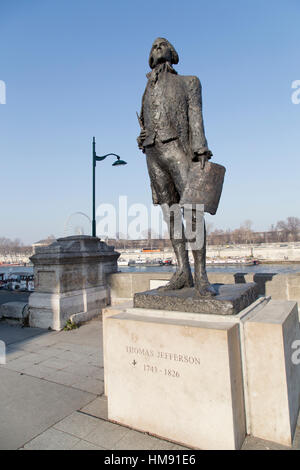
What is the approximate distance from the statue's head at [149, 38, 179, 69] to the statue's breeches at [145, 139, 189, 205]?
982mm

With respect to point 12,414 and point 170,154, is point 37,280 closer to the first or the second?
point 12,414

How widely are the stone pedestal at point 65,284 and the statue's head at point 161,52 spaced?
4.17 m

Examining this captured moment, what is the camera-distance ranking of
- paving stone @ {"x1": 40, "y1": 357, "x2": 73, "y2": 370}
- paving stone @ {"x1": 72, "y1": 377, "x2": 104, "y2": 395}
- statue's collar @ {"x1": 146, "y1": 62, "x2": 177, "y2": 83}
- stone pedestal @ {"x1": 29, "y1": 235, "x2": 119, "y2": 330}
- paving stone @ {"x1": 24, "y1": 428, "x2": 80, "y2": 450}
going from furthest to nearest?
stone pedestal @ {"x1": 29, "y1": 235, "x2": 119, "y2": 330}
paving stone @ {"x1": 40, "y1": 357, "x2": 73, "y2": 370}
paving stone @ {"x1": 72, "y1": 377, "x2": 104, "y2": 395}
statue's collar @ {"x1": 146, "y1": 62, "x2": 177, "y2": 83}
paving stone @ {"x1": 24, "y1": 428, "x2": 80, "y2": 450}

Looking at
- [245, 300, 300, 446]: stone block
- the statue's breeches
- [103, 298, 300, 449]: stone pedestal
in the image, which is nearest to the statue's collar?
the statue's breeches

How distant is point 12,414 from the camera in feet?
9.45

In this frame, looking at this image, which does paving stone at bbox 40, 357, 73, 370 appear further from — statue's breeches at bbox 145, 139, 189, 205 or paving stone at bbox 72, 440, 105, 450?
statue's breeches at bbox 145, 139, 189, 205

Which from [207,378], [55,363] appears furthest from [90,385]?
[207,378]

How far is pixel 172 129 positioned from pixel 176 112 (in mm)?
193

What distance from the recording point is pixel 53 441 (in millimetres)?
2441

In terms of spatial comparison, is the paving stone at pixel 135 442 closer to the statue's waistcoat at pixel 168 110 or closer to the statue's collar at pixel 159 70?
the statue's waistcoat at pixel 168 110

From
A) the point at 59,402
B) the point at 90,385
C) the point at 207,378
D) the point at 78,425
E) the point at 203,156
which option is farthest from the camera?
the point at 90,385

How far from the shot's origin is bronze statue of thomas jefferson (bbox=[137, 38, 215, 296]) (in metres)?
3.11

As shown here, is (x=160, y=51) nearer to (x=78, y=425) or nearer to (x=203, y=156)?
(x=203, y=156)

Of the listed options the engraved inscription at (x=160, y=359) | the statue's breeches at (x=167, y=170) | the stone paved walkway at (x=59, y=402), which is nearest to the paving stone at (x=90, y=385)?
the stone paved walkway at (x=59, y=402)
